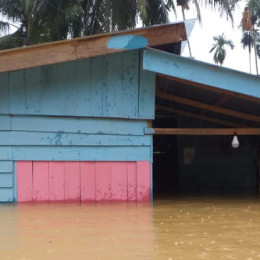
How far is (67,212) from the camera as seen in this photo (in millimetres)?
7098

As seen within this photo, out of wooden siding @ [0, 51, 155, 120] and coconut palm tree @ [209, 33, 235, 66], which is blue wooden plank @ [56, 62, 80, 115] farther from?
coconut palm tree @ [209, 33, 235, 66]

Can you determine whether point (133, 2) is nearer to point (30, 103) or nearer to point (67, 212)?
point (30, 103)

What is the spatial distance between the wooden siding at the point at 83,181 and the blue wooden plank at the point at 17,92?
3.25 feet

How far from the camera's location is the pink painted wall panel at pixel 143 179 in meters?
8.27

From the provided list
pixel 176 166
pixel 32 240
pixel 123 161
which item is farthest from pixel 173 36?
pixel 176 166

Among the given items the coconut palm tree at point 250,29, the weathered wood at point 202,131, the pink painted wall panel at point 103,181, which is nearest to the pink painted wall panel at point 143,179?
the pink painted wall panel at point 103,181

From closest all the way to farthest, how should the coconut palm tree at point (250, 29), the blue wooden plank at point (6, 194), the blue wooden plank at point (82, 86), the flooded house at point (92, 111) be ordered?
the flooded house at point (92, 111)
the blue wooden plank at point (6, 194)
the blue wooden plank at point (82, 86)
the coconut palm tree at point (250, 29)

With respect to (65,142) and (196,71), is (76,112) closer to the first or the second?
(65,142)

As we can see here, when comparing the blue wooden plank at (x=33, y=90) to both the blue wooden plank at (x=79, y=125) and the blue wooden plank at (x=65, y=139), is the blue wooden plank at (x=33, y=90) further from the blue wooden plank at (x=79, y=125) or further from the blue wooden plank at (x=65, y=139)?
the blue wooden plank at (x=65, y=139)

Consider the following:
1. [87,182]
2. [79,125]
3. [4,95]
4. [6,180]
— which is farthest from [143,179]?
[4,95]

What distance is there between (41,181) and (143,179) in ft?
6.27

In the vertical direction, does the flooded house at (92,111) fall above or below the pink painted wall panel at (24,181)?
above

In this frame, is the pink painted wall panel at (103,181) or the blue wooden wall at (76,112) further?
the pink painted wall panel at (103,181)

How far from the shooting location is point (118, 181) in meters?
8.25
